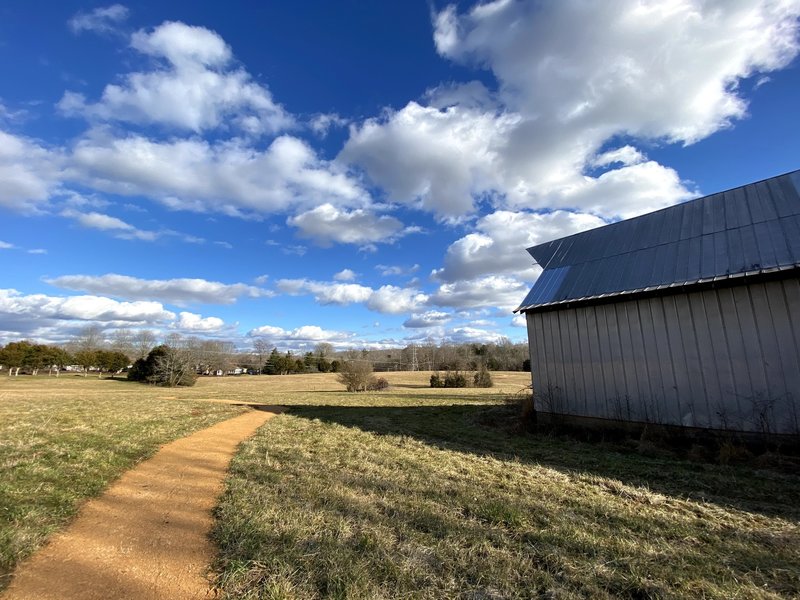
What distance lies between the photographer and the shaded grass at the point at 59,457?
4.33m

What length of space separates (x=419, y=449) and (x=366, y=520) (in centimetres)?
447

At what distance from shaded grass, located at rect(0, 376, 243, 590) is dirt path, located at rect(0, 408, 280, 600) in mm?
213

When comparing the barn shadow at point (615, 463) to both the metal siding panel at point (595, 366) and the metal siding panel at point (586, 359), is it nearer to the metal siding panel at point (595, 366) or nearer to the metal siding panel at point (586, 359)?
the metal siding panel at point (595, 366)

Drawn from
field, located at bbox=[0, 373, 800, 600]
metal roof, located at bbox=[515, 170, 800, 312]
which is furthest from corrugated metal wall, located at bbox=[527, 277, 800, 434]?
field, located at bbox=[0, 373, 800, 600]

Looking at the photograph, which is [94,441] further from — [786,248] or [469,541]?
[786,248]

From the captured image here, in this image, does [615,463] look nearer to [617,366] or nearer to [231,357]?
[617,366]

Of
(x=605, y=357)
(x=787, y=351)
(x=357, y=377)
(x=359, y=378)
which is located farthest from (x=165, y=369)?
(x=787, y=351)

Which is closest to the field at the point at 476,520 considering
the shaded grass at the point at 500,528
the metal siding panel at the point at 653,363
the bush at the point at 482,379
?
the shaded grass at the point at 500,528

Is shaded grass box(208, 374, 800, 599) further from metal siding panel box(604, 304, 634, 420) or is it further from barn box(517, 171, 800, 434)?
metal siding panel box(604, 304, 634, 420)

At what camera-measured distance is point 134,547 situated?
4.03m

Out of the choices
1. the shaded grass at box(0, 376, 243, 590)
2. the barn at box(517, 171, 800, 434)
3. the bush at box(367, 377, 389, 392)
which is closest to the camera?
the shaded grass at box(0, 376, 243, 590)

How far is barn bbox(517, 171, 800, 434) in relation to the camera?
848 cm

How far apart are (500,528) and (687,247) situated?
9422 mm

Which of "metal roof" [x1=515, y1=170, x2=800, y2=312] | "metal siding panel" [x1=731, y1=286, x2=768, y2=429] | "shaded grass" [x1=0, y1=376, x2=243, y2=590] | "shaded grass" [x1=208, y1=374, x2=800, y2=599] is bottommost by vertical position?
"shaded grass" [x1=208, y1=374, x2=800, y2=599]
